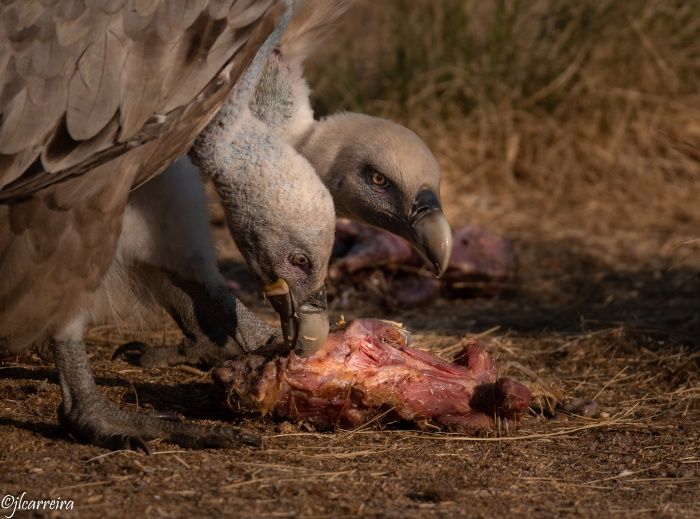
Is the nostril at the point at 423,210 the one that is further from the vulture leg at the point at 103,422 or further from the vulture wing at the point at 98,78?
the vulture leg at the point at 103,422

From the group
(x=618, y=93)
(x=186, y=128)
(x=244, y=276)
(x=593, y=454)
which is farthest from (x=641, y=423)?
(x=618, y=93)

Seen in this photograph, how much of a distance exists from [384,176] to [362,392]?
0.79m

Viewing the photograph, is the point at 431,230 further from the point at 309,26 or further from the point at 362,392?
the point at 309,26

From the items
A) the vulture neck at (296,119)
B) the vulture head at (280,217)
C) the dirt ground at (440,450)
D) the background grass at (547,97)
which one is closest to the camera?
the dirt ground at (440,450)

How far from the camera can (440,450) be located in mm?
3566

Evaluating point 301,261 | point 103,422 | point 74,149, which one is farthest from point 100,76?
point 103,422

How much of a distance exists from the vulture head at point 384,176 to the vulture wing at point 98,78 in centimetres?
73

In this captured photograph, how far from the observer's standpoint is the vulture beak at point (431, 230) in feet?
12.9

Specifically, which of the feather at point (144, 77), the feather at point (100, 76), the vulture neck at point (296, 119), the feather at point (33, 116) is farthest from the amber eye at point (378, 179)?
the feather at point (33, 116)

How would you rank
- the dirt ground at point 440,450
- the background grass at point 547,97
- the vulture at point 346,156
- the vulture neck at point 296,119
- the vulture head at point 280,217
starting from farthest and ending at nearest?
the background grass at point 547,97
the vulture neck at point 296,119
the vulture at point 346,156
the vulture head at point 280,217
the dirt ground at point 440,450

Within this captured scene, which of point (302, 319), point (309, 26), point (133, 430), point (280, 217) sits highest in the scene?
point (309, 26)

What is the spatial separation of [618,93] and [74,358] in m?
5.02

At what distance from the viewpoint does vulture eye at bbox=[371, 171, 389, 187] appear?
162 inches

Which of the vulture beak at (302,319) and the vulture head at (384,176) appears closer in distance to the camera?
the vulture beak at (302,319)
